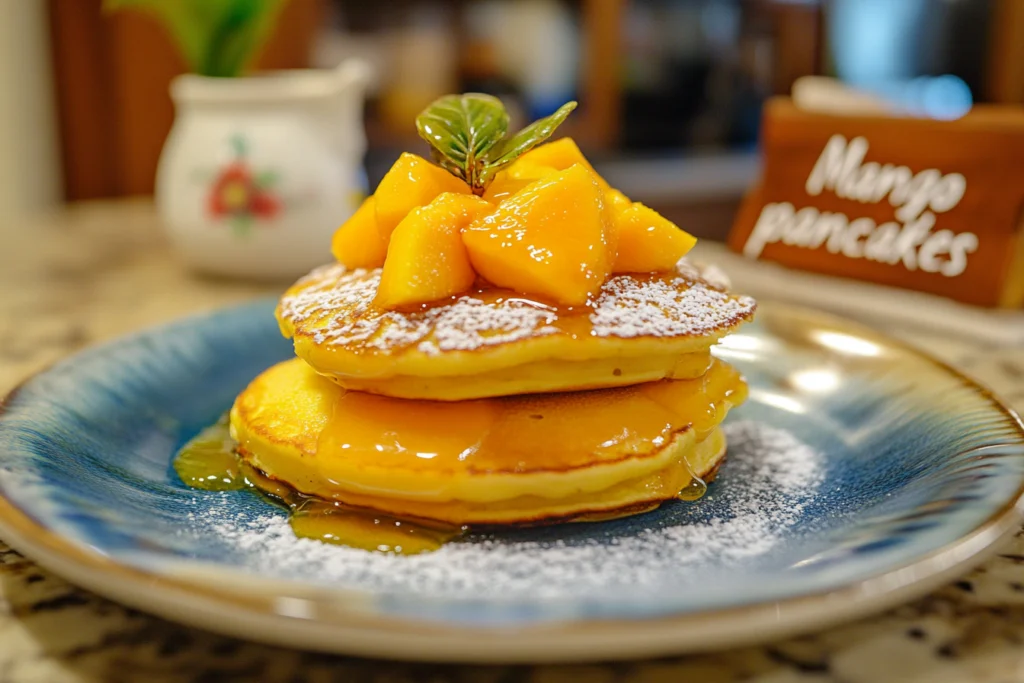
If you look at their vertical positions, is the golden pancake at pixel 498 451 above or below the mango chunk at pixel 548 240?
below

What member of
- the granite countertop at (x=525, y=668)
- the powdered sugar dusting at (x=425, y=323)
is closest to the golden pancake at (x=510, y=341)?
the powdered sugar dusting at (x=425, y=323)

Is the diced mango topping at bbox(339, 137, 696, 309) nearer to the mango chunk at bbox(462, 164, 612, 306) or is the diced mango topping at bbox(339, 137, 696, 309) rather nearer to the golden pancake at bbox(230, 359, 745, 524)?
the mango chunk at bbox(462, 164, 612, 306)

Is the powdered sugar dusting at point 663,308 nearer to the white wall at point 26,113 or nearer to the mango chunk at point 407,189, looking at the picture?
the mango chunk at point 407,189

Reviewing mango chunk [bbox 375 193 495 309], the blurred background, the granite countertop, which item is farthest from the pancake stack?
the blurred background

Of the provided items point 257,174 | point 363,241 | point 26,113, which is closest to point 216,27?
point 257,174

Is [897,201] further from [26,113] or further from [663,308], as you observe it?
[26,113]
